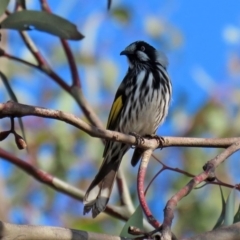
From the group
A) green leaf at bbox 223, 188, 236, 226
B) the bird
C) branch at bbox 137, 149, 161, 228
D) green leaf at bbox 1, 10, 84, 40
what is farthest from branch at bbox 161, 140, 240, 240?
the bird

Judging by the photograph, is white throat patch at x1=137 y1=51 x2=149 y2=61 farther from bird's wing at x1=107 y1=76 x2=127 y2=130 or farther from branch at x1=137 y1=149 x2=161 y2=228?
branch at x1=137 y1=149 x2=161 y2=228

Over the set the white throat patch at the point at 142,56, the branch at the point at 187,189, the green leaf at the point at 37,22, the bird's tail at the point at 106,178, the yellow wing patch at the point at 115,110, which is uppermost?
the white throat patch at the point at 142,56

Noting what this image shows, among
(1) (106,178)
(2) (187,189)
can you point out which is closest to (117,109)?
(1) (106,178)

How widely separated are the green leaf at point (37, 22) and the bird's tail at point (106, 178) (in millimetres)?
741

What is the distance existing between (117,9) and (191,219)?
5.45 ft

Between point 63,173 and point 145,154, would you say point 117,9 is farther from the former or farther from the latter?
point 145,154

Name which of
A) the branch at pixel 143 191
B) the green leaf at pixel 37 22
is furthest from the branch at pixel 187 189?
the green leaf at pixel 37 22

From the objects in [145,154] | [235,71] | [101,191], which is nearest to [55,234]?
[145,154]

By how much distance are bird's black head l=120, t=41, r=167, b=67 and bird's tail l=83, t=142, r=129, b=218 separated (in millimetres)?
680

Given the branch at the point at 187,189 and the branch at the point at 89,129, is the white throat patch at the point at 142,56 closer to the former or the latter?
the branch at the point at 89,129

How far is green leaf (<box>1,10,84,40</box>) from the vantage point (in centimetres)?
306

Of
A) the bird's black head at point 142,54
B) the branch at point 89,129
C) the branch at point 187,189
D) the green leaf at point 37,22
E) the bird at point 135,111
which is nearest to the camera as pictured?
the branch at point 187,189

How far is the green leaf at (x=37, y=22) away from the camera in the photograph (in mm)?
3061

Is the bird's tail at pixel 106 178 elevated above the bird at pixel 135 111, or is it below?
below
